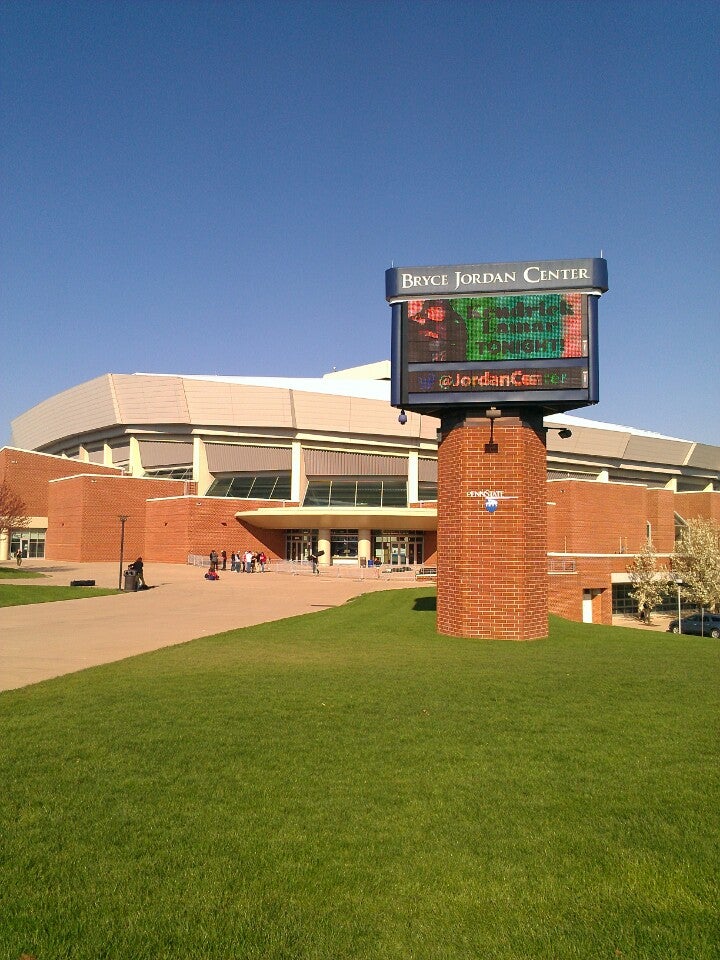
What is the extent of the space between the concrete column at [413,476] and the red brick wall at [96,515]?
17652 mm

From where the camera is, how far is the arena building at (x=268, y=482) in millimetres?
53625

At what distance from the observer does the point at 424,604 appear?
77.2 ft

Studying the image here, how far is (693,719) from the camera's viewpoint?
27.2 ft

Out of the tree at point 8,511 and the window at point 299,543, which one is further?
the window at point 299,543

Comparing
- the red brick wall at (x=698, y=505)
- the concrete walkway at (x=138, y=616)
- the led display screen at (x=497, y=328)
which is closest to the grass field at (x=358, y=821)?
the concrete walkway at (x=138, y=616)

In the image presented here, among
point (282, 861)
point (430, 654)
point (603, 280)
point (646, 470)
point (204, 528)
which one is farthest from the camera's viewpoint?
point (646, 470)

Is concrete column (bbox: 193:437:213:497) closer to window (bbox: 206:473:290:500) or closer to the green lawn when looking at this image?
window (bbox: 206:473:290:500)

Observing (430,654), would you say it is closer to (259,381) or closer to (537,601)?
(537,601)

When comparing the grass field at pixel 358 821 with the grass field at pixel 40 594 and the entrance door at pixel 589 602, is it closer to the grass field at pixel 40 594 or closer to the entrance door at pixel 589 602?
the grass field at pixel 40 594

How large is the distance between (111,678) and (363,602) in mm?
14878

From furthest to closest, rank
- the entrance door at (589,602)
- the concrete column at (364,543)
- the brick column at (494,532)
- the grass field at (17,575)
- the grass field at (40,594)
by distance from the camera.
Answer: the concrete column at (364,543), the entrance door at (589,602), the grass field at (17,575), the grass field at (40,594), the brick column at (494,532)

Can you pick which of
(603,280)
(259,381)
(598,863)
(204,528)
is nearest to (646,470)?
(259,381)

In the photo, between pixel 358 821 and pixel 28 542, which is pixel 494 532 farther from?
pixel 28 542

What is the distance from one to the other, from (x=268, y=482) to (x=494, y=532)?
Answer: 46.4 meters
